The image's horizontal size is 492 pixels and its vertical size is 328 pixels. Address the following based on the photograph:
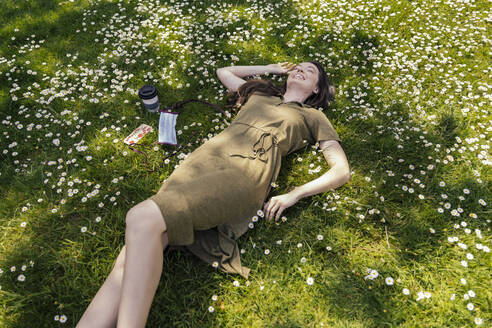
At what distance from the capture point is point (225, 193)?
249 cm

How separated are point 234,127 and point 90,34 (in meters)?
4.47

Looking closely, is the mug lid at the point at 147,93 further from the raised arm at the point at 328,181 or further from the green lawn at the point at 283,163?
the raised arm at the point at 328,181

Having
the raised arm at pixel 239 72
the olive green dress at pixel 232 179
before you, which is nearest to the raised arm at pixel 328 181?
the olive green dress at pixel 232 179

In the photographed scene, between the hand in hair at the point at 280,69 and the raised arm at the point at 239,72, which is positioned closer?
the raised arm at the point at 239,72

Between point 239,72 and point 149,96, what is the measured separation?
56.6 inches

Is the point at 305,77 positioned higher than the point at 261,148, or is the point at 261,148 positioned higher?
the point at 305,77

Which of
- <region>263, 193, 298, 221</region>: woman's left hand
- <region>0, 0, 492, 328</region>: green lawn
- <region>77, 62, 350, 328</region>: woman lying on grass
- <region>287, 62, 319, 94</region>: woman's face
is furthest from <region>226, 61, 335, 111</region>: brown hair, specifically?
<region>263, 193, 298, 221</region>: woman's left hand

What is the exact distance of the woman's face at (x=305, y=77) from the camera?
12.0 feet

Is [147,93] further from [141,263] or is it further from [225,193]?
[141,263]

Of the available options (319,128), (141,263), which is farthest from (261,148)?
(141,263)

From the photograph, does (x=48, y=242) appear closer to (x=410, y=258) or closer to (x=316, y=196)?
(x=316, y=196)

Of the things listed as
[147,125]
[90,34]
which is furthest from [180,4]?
[147,125]

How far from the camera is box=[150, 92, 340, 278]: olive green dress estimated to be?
236 centimetres

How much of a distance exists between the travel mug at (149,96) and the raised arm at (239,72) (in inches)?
40.9
